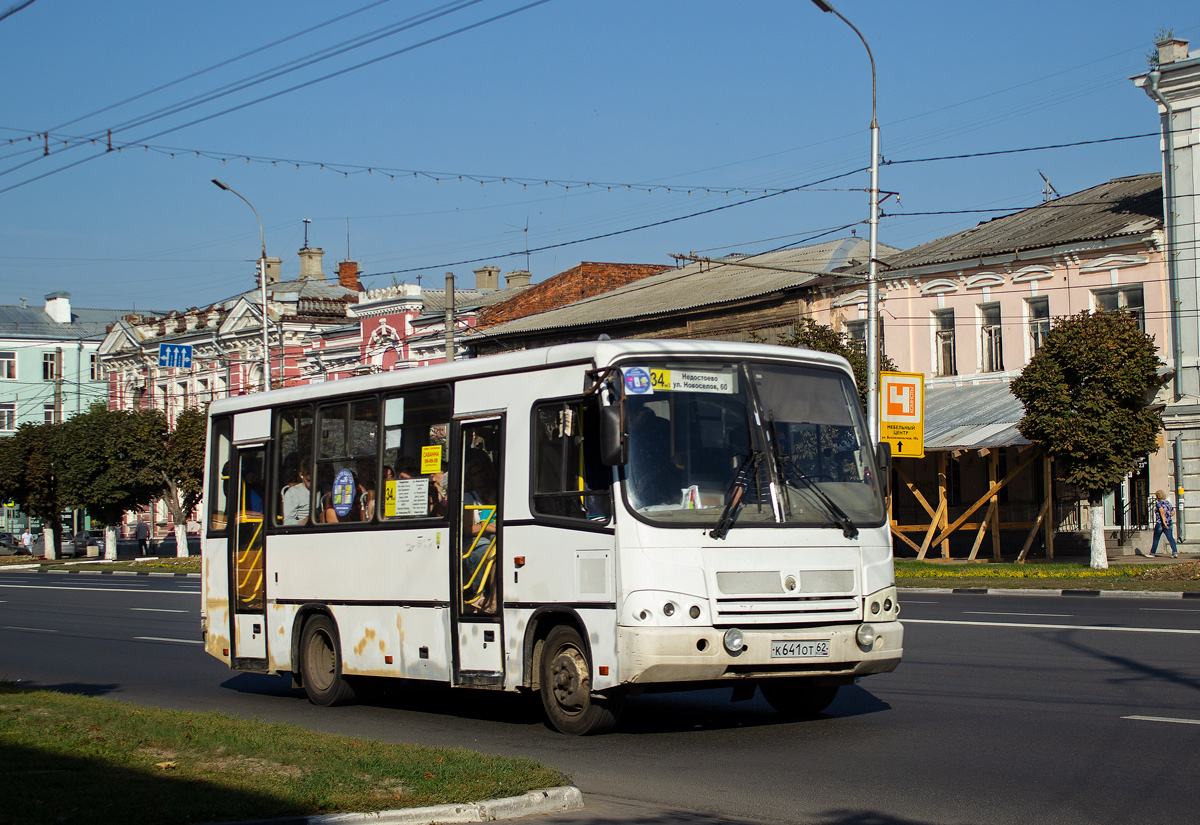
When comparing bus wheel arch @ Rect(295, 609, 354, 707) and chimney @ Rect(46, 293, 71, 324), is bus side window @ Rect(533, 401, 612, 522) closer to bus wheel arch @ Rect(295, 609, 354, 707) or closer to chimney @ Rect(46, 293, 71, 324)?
bus wheel arch @ Rect(295, 609, 354, 707)

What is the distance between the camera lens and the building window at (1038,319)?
35.6 metres

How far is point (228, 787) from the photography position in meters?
7.64

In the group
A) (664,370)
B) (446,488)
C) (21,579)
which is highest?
(664,370)

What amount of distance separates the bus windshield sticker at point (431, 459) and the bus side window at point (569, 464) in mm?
1290

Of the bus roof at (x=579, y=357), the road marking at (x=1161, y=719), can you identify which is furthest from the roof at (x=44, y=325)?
the road marking at (x=1161, y=719)

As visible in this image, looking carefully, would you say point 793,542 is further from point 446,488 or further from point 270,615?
point 270,615

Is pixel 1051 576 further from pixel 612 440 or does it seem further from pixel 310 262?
pixel 310 262

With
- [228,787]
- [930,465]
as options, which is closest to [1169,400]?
[930,465]

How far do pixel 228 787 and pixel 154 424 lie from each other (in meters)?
52.0

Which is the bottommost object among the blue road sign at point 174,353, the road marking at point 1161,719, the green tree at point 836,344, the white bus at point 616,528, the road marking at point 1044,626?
the road marking at point 1044,626

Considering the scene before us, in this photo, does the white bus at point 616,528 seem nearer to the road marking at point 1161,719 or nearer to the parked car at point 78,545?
the road marking at point 1161,719

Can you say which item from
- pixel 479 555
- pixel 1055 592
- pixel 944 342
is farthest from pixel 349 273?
pixel 479 555

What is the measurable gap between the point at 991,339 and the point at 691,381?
29042 mm

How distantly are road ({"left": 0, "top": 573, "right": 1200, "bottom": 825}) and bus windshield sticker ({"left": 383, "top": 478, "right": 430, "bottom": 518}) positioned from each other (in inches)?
68.4
